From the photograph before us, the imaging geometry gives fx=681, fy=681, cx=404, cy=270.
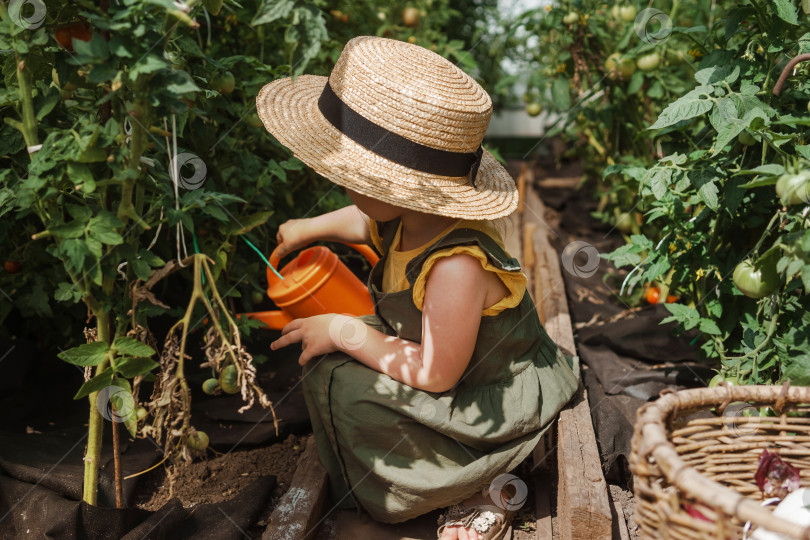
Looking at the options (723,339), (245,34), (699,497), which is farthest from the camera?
(245,34)

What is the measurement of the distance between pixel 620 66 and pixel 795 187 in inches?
65.4

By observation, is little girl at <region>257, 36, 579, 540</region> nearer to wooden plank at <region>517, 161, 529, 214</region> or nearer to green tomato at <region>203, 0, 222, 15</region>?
green tomato at <region>203, 0, 222, 15</region>

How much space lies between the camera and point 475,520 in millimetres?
1493

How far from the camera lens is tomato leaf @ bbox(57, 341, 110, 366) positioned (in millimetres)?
1177

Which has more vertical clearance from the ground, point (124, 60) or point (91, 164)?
point (124, 60)

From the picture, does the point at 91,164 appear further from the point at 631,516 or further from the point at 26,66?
the point at 631,516

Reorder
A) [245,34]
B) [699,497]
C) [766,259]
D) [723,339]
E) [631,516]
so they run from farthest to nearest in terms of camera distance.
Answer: [245,34]
[723,339]
[631,516]
[766,259]
[699,497]

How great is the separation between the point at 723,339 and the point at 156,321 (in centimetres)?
155

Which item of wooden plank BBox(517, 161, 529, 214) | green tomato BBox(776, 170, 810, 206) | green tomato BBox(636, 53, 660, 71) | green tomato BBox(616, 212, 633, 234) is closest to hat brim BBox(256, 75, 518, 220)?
green tomato BBox(776, 170, 810, 206)

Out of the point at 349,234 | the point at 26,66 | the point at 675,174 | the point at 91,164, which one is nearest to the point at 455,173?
the point at 349,234

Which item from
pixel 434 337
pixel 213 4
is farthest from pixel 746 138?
pixel 213 4

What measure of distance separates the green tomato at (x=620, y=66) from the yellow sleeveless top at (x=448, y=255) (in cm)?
143

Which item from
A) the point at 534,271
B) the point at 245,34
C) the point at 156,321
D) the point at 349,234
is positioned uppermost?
the point at 245,34

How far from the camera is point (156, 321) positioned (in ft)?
6.43
